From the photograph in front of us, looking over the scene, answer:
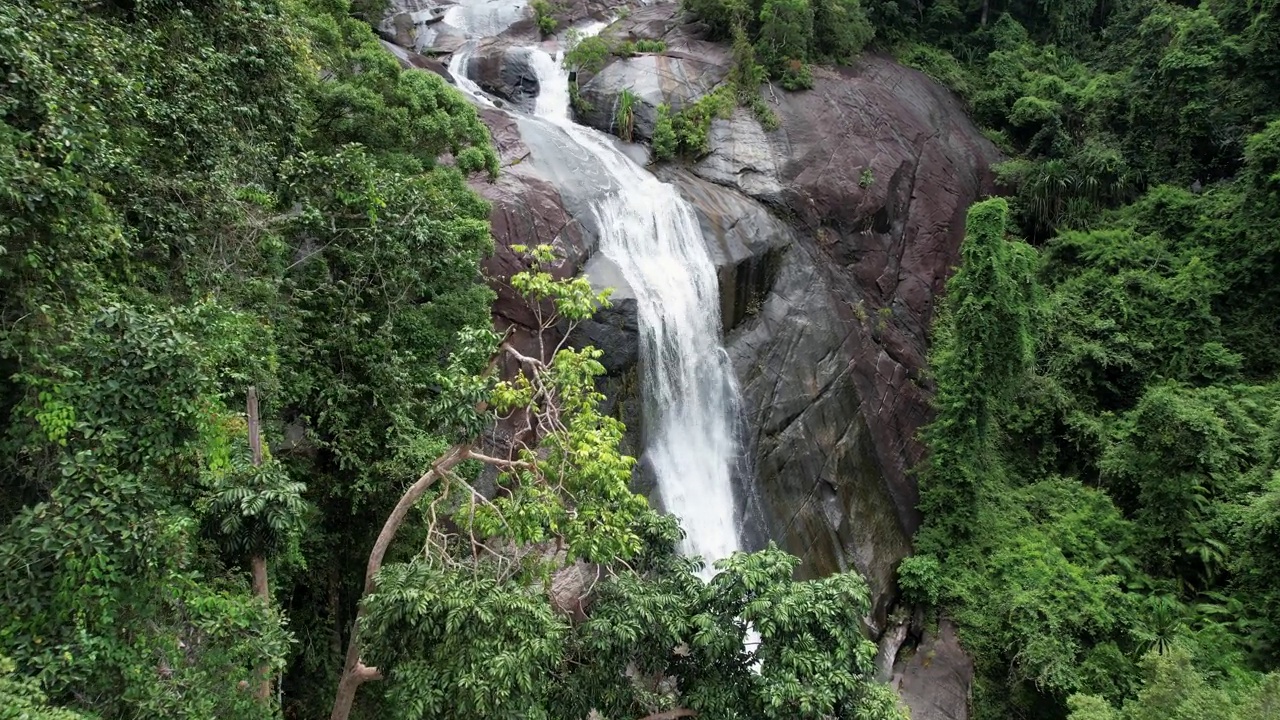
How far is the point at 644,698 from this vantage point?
7750 millimetres

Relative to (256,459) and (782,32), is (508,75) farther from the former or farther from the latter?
(256,459)

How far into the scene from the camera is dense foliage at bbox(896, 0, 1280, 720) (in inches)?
469

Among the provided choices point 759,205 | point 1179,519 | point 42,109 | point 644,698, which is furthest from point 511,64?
point 1179,519

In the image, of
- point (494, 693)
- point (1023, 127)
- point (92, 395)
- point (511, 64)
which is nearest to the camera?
point (92, 395)

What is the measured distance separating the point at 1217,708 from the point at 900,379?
34.1 feet

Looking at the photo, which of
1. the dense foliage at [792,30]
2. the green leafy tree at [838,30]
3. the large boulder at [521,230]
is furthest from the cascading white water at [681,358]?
the green leafy tree at [838,30]

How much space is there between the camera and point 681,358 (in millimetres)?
14250

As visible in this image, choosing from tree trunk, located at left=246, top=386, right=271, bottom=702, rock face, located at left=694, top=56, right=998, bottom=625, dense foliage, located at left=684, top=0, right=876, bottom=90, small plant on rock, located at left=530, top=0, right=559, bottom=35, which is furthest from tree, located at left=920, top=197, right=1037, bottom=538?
small plant on rock, located at left=530, top=0, right=559, bottom=35

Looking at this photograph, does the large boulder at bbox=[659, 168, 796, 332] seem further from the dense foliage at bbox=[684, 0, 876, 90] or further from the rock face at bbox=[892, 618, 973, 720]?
the rock face at bbox=[892, 618, 973, 720]

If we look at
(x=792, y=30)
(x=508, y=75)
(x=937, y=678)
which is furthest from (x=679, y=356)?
(x=792, y=30)

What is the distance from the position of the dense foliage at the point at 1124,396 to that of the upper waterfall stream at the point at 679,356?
518cm

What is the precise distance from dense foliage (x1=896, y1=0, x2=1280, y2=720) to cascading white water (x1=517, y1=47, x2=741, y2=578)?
5.20m

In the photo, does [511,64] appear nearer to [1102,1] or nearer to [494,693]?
[494,693]

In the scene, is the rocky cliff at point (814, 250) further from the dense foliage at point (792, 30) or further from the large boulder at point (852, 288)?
the dense foliage at point (792, 30)
